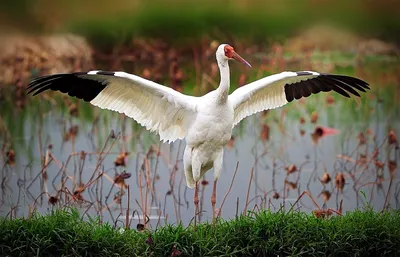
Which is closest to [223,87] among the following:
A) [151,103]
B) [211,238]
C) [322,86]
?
[151,103]

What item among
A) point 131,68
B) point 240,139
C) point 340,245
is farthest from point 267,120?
point 340,245

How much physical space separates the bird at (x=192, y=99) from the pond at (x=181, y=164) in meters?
0.36

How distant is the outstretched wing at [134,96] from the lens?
660cm

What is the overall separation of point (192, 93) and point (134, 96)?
476cm

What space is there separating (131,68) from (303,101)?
2553 millimetres

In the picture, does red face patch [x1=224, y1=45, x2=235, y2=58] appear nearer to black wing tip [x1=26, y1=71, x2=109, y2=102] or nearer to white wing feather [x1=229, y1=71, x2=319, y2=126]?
white wing feather [x1=229, y1=71, x2=319, y2=126]

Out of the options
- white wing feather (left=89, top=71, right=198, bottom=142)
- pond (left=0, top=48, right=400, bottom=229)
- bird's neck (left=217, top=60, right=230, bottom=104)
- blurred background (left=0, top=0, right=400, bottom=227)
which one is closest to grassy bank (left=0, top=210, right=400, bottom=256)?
blurred background (left=0, top=0, right=400, bottom=227)

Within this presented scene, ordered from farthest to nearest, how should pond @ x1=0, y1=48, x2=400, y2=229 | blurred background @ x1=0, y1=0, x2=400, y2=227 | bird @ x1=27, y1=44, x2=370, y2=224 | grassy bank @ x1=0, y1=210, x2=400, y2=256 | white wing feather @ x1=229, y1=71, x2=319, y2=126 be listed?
blurred background @ x1=0, y1=0, x2=400, y2=227 → pond @ x1=0, y1=48, x2=400, y2=229 → white wing feather @ x1=229, y1=71, x2=319, y2=126 → bird @ x1=27, y1=44, x2=370, y2=224 → grassy bank @ x1=0, y1=210, x2=400, y2=256

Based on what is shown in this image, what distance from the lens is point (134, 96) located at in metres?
6.93

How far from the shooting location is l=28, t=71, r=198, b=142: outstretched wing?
6598 millimetres

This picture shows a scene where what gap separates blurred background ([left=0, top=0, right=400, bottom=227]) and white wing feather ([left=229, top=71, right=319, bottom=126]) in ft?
1.60

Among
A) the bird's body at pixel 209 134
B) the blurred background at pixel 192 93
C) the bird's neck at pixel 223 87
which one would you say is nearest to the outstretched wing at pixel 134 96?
the bird's body at pixel 209 134

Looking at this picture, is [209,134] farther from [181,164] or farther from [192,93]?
[192,93]

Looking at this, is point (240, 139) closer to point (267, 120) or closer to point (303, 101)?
point (267, 120)
